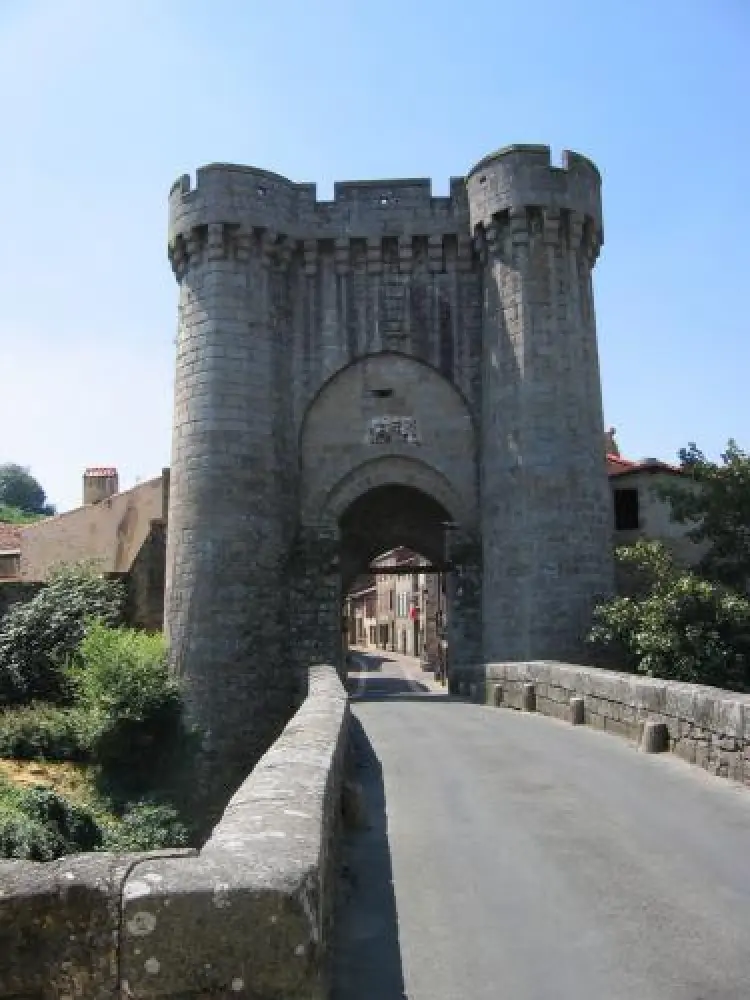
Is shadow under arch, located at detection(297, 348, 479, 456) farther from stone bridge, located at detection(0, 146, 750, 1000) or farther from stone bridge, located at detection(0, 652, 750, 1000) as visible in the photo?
stone bridge, located at detection(0, 652, 750, 1000)

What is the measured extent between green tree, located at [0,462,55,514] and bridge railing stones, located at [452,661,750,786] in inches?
3053

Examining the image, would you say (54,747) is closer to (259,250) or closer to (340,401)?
(340,401)

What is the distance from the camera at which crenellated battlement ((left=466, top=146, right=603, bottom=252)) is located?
19.1 m

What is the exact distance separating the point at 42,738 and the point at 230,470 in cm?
622

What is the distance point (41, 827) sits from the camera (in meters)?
12.0

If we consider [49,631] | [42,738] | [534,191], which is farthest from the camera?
[49,631]

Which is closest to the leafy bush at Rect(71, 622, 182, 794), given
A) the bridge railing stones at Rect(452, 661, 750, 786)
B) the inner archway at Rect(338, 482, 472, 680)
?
the inner archway at Rect(338, 482, 472, 680)

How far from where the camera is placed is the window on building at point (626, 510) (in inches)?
821

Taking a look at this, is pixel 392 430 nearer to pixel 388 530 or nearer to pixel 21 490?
pixel 388 530

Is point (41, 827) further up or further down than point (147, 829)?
further up

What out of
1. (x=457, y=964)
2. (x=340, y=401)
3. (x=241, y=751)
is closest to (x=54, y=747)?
(x=241, y=751)

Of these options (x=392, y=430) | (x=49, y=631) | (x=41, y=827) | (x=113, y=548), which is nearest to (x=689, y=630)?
(x=392, y=430)

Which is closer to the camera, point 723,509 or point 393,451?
point 723,509

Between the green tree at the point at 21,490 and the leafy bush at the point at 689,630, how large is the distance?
76.1m
